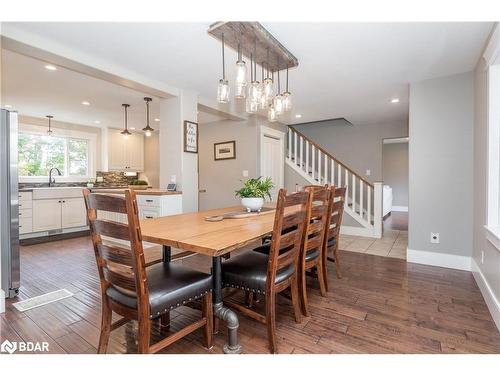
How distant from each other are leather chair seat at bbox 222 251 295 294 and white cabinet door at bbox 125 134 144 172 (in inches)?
228

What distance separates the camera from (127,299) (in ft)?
4.31

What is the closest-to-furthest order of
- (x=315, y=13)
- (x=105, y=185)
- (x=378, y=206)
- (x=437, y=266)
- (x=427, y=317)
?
(x=315, y=13) → (x=427, y=317) → (x=437, y=266) → (x=378, y=206) → (x=105, y=185)

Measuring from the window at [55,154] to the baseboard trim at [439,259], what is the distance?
6.48 metres

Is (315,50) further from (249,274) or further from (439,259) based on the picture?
(439,259)

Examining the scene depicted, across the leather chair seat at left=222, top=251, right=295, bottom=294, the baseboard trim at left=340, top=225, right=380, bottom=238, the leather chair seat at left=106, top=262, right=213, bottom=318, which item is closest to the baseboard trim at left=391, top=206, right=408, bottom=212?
the baseboard trim at left=340, top=225, right=380, bottom=238

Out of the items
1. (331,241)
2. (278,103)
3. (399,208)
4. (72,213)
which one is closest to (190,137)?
(278,103)

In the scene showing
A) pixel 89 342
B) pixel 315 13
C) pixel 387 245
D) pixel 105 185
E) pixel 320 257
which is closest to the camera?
pixel 89 342

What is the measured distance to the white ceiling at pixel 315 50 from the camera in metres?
2.13

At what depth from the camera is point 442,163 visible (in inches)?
123

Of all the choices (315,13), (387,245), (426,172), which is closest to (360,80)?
(426,172)

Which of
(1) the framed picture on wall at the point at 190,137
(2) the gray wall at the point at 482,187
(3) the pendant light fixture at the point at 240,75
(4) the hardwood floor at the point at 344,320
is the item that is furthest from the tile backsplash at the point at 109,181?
(2) the gray wall at the point at 482,187

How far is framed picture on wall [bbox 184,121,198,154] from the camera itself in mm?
3588

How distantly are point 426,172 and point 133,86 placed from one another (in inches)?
149
